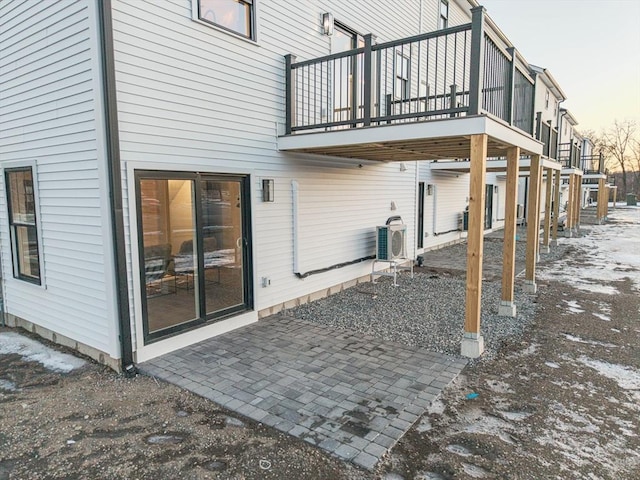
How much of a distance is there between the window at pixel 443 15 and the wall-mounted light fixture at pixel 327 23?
6.06 metres

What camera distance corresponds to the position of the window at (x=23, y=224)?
5289mm

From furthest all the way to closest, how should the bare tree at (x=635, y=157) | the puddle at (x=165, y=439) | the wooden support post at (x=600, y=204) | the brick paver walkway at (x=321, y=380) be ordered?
1. the bare tree at (x=635, y=157)
2. the wooden support post at (x=600, y=204)
3. the brick paver walkway at (x=321, y=380)
4. the puddle at (x=165, y=439)

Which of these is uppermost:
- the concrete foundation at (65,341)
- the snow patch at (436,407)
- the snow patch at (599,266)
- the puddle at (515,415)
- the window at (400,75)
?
the window at (400,75)

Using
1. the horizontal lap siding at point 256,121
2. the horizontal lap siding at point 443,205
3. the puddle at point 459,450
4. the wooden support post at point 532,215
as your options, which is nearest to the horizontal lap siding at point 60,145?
the horizontal lap siding at point 256,121

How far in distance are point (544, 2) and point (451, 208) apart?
36.5 ft

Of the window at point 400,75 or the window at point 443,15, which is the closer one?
the window at point 400,75

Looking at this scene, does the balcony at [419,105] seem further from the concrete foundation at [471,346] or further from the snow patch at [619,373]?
the snow patch at [619,373]

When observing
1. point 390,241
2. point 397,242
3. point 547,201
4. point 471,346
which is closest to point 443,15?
point 547,201

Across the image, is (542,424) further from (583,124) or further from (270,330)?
(583,124)

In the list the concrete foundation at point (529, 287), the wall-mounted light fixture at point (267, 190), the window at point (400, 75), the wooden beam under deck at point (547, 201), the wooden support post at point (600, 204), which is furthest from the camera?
the wooden support post at point (600, 204)

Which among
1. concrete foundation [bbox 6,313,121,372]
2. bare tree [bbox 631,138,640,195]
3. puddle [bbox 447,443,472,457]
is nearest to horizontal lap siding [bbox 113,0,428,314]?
concrete foundation [bbox 6,313,121,372]

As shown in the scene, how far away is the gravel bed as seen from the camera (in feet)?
17.6

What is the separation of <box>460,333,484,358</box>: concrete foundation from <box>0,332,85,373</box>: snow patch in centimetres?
431

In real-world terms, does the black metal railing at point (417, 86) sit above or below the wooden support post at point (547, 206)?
above
